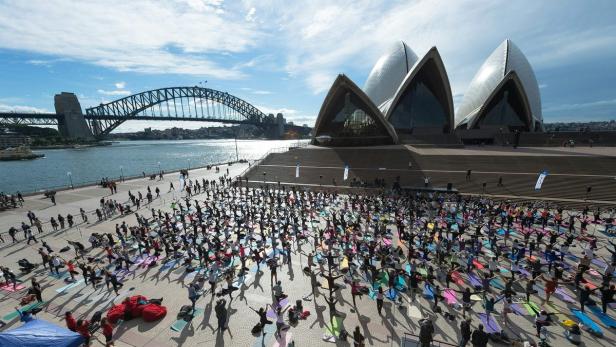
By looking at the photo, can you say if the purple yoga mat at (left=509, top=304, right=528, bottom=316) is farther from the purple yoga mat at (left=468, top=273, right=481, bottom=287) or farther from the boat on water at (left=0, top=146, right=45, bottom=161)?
the boat on water at (left=0, top=146, right=45, bottom=161)

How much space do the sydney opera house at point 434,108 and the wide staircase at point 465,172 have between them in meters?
11.3

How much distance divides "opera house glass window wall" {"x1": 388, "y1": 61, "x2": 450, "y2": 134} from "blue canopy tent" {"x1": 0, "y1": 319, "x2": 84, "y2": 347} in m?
47.5

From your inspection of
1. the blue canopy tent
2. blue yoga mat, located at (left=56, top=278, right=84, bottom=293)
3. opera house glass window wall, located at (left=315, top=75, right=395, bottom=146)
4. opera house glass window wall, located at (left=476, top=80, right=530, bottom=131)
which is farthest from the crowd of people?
opera house glass window wall, located at (left=476, top=80, right=530, bottom=131)

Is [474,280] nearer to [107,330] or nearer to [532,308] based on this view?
[532,308]

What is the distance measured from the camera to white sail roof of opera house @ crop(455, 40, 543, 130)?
A: 46156 mm

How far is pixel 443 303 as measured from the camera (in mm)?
8836

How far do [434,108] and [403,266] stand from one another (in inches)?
1697

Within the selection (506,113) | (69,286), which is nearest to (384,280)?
(69,286)

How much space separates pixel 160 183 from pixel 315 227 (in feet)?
85.6

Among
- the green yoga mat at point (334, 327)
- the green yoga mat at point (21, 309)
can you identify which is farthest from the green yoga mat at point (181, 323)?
the green yoga mat at point (21, 309)

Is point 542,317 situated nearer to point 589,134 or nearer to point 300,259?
point 300,259

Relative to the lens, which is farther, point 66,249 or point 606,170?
point 606,170

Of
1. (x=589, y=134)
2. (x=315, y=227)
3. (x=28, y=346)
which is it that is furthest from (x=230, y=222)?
(x=589, y=134)

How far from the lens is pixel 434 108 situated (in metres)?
46.8
